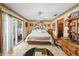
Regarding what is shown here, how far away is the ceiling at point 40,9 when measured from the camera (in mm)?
2217

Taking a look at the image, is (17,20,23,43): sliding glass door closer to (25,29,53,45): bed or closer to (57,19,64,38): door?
(25,29,53,45): bed

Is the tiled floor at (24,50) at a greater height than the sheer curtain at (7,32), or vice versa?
the sheer curtain at (7,32)

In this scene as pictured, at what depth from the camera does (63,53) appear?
7.39ft

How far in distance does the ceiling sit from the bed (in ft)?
0.75

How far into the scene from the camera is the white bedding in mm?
2277

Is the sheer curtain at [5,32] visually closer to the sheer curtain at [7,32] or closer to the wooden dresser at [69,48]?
the sheer curtain at [7,32]

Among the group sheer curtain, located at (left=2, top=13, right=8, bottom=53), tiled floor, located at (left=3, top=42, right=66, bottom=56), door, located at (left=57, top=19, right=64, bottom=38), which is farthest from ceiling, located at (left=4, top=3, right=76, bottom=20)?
tiled floor, located at (left=3, top=42, right=66, bottom=56)

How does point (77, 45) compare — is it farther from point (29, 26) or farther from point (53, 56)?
point (29, 26)

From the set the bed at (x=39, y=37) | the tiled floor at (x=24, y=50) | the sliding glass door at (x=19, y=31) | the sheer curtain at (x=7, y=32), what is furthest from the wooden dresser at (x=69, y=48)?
the sheer curtain at (x=7, y=32)

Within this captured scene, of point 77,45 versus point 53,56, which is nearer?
point 77,45

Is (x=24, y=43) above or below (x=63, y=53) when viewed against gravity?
above

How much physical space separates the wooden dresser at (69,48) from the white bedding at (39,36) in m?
0.24

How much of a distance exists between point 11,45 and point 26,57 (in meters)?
0.31

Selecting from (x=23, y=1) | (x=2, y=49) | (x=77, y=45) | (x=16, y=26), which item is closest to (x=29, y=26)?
(x=16, y=26)
